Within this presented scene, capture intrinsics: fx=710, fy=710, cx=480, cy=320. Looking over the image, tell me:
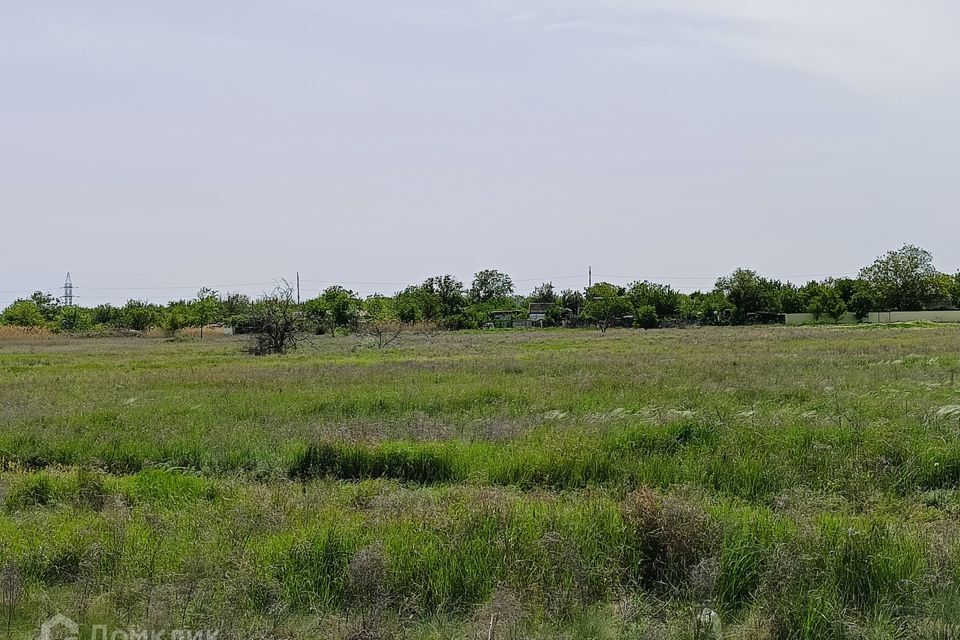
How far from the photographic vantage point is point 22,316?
100688 millimetres

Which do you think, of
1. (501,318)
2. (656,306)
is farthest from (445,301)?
(656,306)

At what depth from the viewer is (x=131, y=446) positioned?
1117cm

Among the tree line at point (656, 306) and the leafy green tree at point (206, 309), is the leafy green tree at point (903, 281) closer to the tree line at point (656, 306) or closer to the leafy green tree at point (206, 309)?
the tree line at point (656, 306)

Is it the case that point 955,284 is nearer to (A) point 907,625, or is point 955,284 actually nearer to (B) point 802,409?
(B) point 802,409

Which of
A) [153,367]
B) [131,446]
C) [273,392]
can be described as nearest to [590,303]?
[153,367]

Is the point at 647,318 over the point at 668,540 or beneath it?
over

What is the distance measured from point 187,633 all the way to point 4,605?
5.29ft

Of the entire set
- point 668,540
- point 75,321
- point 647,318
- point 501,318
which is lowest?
point 668,540

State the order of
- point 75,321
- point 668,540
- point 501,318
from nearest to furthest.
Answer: point 668,540
point 75,321
point 501,318

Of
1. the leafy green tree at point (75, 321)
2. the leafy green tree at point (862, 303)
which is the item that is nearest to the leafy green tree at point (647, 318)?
the leafy green tree at point (862, 303)

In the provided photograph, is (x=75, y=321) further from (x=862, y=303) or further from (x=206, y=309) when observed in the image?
(x=862, y=303)

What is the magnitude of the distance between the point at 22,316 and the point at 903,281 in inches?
5036

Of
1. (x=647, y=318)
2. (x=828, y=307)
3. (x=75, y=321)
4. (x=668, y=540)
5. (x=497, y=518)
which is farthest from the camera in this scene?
(x=75, y=321)

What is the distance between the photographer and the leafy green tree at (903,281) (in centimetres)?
10344
